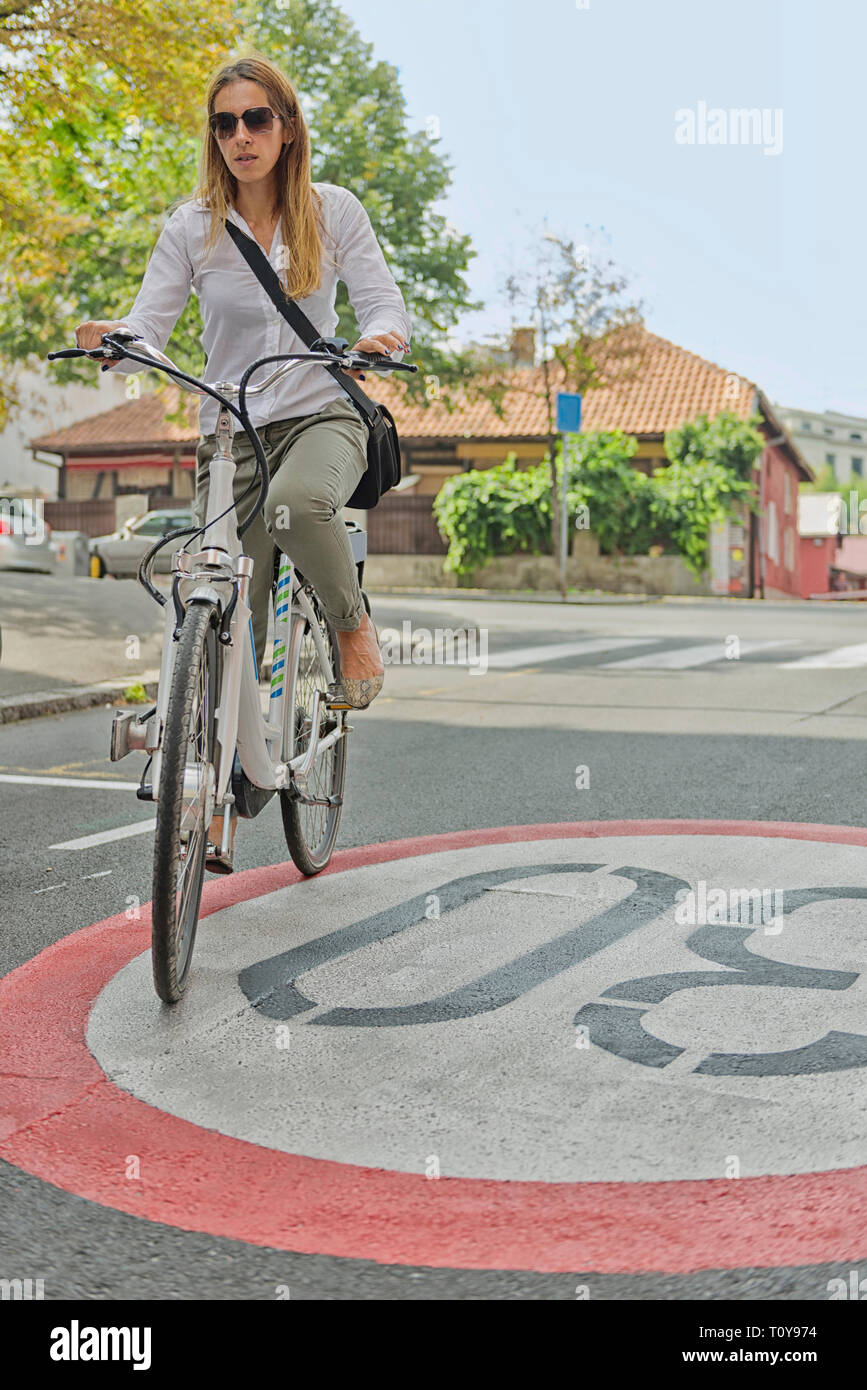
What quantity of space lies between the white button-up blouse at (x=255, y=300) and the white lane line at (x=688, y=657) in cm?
869

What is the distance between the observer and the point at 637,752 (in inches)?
297

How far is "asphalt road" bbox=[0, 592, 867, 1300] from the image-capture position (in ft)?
7.13

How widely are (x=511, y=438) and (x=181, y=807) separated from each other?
39.3 meters

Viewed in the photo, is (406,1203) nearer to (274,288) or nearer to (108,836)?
(274,288)

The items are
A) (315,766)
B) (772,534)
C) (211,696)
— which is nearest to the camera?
(211,696)

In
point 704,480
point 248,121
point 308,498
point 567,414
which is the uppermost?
point 567,414

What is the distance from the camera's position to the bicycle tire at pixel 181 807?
3.16m

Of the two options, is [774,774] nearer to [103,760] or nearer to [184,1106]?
[103,760]

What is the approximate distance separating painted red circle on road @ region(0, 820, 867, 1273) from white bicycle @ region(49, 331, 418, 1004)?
21.7 inches

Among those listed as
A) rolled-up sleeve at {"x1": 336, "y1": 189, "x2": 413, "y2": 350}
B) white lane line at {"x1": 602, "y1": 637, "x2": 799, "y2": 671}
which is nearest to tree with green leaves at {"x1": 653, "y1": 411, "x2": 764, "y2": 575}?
white lane line at {"x1": 602, "y1": 637, "x2": 799, "y2": 671}

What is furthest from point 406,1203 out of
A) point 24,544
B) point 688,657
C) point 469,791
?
point 24,544

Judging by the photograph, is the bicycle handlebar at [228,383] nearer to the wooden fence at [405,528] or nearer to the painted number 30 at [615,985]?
the painted number 30 at [615,985]

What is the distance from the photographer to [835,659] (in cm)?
1356
